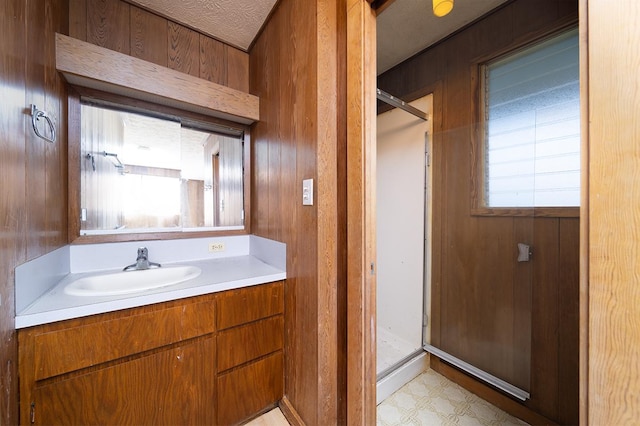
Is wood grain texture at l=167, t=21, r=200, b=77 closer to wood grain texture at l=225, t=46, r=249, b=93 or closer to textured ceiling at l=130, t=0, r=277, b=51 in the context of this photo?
textured ceiling at l=130, t=0, r=277, b=51

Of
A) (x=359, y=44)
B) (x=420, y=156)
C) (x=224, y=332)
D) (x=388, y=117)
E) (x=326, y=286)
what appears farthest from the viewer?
(x=388, y=117)

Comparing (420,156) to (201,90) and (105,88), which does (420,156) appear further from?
(105,88)

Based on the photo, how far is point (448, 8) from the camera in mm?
1200

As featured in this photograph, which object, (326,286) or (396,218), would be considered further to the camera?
(396,218)

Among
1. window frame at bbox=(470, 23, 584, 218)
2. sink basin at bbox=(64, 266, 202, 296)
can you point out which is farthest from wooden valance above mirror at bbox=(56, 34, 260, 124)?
window frame at bbox=(470, 23, 584, 218)

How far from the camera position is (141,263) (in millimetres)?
1438

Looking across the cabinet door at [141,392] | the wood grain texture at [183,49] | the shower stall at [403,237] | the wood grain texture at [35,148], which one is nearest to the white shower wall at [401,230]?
the shower stall at [403,237]

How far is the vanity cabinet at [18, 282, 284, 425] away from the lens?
876mm

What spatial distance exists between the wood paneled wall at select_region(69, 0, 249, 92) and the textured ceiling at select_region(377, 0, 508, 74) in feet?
3.55

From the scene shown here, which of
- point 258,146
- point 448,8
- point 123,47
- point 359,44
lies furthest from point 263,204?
point 448,8

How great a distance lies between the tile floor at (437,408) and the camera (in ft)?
4.50

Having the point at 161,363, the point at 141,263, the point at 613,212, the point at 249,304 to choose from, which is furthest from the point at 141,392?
the point at 613,212

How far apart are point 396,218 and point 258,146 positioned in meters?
1.32

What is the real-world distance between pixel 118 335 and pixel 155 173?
1.03 m
